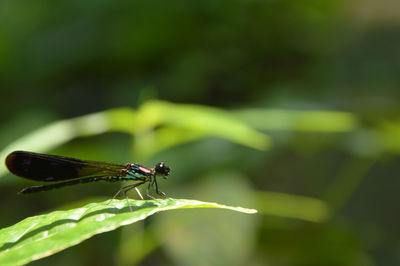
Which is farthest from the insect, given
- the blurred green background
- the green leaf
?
the blurred green background

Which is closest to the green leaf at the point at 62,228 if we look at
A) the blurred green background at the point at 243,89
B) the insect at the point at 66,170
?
the insect at the point at 66,170

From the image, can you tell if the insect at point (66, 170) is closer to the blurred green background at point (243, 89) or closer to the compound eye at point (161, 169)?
the compound eye at point (161, 169)

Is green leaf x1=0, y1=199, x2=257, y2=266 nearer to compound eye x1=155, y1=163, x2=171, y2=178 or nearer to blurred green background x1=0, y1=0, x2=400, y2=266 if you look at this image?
compound eye x1=155, y1=163, x2=171, y2=178

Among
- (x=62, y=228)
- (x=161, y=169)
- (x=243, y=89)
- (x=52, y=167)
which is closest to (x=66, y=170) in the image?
(x=52, y=167)

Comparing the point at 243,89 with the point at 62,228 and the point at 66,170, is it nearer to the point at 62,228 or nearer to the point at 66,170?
the point at 66,170

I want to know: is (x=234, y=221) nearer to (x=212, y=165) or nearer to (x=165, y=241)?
(x=165, y=241)

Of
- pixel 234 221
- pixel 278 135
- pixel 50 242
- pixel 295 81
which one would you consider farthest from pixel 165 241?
pixel 295 81
